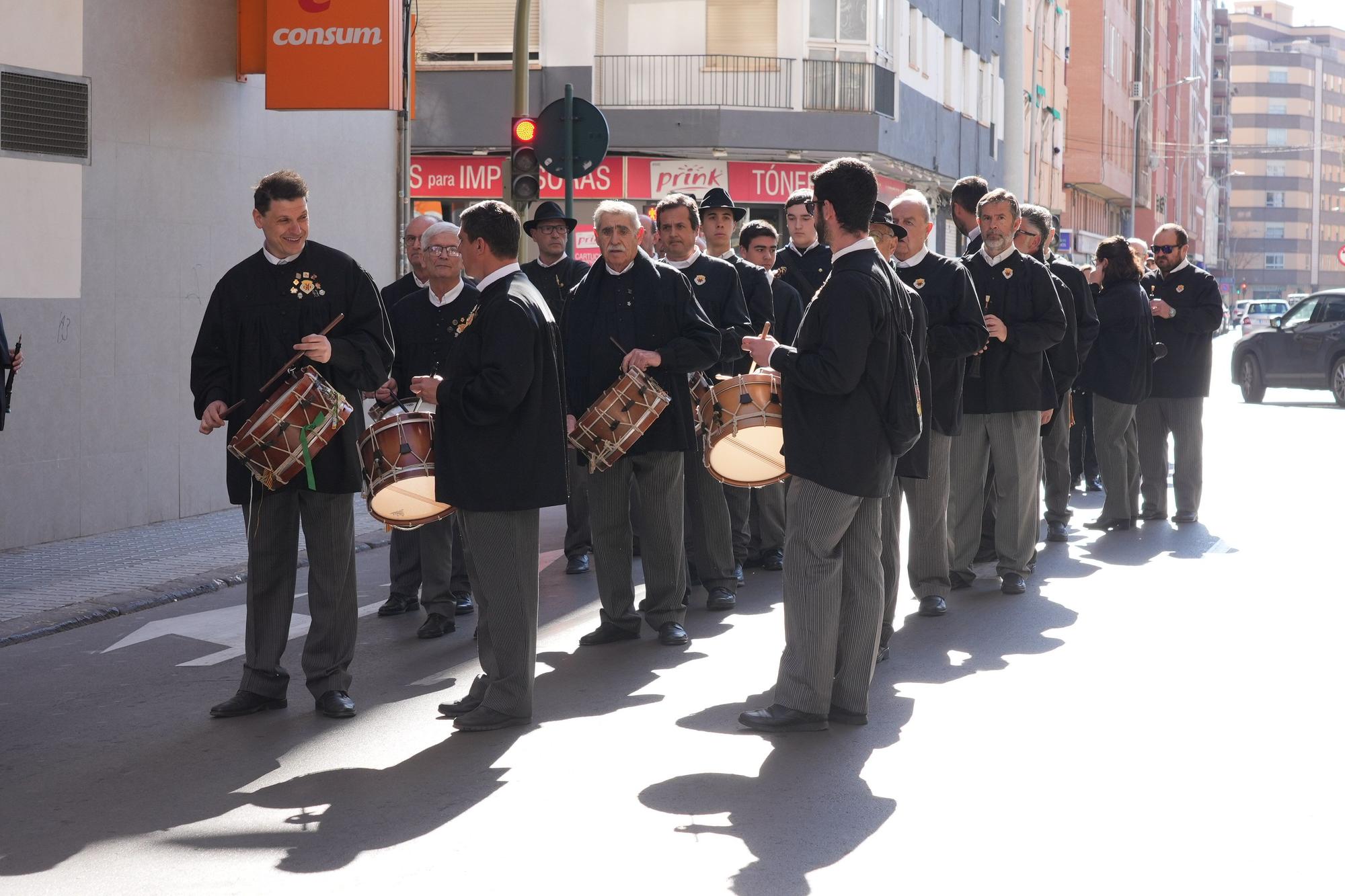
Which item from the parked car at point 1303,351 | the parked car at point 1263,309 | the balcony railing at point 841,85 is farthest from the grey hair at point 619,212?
the parked car at point 1263,309

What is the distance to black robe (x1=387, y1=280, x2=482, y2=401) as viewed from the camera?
29.8 feet

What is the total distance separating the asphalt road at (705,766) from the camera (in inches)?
204

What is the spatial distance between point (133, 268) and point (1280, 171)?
630ft

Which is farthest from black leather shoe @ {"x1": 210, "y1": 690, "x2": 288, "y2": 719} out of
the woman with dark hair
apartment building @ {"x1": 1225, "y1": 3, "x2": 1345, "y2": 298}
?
apartment building @ {"x1": 1225, "y1": 3, "x2": 1345, "y2": 298}

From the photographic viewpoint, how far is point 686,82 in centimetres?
3325

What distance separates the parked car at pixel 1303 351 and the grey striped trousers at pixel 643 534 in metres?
24.3

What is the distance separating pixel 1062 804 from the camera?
5.85 m

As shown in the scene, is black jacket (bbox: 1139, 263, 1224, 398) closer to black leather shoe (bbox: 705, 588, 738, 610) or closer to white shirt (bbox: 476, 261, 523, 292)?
black leather shoe (bbox: 705, 588, 738, 610)

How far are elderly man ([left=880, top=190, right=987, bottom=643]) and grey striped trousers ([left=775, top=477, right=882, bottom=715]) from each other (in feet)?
6.00

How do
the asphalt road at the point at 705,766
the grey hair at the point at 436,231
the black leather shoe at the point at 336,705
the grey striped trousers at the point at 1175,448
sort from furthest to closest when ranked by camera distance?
the grey striped trousers at the point at 1175,448
the grey hair at the point at 436,231
the black leather shoe at the point at 336,705
the asphalt road at the point at 705,766

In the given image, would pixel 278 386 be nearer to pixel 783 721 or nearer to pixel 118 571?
pixel 783 721

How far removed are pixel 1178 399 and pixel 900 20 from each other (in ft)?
79.2

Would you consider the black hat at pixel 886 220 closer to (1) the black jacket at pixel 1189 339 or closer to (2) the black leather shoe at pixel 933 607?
(2) the black leather shoe at pixel 933 607

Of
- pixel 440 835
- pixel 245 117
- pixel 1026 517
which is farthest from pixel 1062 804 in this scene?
pixel 245 117
